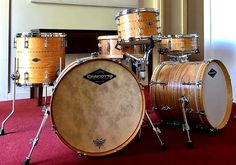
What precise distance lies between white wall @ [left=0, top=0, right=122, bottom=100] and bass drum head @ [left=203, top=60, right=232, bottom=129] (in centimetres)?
215

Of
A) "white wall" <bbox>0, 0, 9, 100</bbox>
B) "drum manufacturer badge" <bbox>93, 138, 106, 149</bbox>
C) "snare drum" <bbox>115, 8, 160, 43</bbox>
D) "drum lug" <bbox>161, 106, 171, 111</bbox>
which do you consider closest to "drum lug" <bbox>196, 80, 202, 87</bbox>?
"drum lug" <bbox>161, 106, 171, 111</bbox>

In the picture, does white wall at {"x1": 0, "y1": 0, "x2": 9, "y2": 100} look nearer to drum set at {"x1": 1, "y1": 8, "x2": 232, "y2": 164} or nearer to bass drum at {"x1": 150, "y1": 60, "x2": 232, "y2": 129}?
drum set at {"x1": 1, "y1": 8, "x2": 232, "y2": 164}

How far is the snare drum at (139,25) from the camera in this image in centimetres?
200

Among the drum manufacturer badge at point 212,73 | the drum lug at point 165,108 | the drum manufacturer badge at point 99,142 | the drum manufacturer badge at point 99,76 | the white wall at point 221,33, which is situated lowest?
the drum manufacturer badge at point 99,142

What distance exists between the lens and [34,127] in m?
2.19

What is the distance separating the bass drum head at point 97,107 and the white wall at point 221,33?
77.6 inches

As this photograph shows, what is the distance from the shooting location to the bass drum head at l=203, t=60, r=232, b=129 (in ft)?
6.40

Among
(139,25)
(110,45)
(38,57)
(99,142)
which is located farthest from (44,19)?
(99,142)

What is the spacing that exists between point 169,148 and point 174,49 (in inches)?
49.6

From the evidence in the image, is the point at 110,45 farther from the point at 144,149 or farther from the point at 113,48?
the point at 144,149

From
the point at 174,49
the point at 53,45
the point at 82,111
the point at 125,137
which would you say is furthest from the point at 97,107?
the point at 174,49

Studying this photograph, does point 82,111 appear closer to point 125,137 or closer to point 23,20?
point 125,137

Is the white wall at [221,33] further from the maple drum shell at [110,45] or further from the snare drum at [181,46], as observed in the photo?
the maple drum shell at [110,45]

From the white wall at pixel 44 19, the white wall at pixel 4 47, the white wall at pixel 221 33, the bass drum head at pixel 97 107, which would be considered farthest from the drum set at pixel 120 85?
the white wall at pixel 4 47
